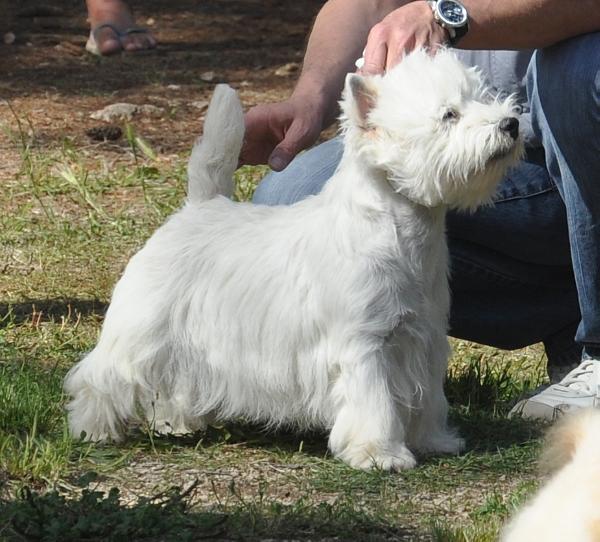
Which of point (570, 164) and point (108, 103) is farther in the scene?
point (108, 103)

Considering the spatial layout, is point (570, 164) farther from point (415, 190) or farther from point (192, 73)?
point (192, 73)

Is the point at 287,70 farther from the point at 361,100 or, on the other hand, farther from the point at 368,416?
the point at 368,416

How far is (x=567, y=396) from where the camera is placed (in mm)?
3500

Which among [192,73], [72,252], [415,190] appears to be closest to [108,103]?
[192,73]

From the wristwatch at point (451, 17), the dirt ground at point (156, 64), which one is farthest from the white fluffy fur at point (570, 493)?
the dirt ground at point (156, 64)

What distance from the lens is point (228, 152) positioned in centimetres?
328

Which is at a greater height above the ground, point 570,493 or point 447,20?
point 447,20

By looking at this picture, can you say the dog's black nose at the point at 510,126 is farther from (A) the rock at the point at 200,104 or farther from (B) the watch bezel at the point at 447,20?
(A) the rock at the point at 200,104

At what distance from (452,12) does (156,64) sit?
15.8 feet

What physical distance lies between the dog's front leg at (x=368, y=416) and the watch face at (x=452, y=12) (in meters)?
0.84

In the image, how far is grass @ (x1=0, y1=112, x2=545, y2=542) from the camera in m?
2.56

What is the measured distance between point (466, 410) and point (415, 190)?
83 centimetres

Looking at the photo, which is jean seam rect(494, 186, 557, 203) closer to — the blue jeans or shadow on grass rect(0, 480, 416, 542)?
the blue jeans

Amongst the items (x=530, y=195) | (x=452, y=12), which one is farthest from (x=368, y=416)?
(x=530, y=195)
